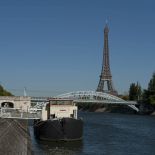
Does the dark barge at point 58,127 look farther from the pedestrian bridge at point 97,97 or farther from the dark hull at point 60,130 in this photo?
the pedestrian bridge at point 97,97

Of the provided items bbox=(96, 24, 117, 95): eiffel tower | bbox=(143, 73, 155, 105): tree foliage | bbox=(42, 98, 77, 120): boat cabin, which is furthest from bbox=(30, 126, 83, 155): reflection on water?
bbox=(96, 24, 117, 95): eiffel tower

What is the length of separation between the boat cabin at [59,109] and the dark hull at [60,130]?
8.67 feet

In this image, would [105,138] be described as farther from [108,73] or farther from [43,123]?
[108,73]

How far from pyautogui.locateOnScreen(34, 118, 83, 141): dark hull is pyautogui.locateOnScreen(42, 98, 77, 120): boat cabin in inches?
104

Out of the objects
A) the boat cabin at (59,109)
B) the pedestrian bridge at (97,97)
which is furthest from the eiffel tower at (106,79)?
the boat cabin at (59,109)

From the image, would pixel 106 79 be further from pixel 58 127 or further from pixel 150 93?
pixel 58 127

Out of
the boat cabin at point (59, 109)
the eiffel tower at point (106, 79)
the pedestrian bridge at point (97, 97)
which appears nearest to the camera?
the boat cabin at point (59, 109)

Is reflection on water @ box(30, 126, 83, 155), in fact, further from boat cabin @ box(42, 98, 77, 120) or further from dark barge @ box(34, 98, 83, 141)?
boat cabin @ box(42, 98, 77, 120)

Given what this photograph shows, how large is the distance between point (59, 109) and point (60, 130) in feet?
13.4

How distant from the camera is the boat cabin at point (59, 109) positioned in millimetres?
40156

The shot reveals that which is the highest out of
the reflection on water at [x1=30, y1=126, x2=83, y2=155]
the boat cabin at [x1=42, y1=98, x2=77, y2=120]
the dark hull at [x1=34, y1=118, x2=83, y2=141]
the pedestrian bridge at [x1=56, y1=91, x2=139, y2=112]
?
the pedestrian bridge at [x1=56, y1=91, x2=139, y2=112]

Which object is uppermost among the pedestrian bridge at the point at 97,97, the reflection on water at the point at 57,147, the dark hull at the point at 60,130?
the pedestrian bridge at the point at 97,97

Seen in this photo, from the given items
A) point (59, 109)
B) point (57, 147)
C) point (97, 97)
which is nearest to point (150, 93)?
point (97, 97)

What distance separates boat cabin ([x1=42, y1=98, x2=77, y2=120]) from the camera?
40.2 meters
